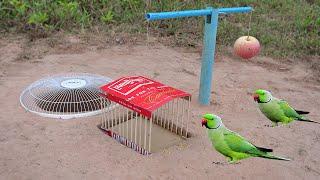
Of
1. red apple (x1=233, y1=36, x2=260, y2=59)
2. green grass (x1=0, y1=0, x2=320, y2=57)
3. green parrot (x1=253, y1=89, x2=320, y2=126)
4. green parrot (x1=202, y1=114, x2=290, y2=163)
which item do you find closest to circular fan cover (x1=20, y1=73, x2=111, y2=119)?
red apple (x1=233, y1=36, x2=260, y2=59)

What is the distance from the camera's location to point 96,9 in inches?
284

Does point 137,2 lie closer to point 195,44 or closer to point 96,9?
point 96,9

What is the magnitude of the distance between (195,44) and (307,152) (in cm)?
301

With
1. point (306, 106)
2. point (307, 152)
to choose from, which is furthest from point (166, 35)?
point (307, 152)

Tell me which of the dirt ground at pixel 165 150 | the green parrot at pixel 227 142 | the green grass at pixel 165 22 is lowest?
the dirt ground at pixel 165 150

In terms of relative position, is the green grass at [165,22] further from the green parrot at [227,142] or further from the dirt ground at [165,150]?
the green parrot at [227,142]

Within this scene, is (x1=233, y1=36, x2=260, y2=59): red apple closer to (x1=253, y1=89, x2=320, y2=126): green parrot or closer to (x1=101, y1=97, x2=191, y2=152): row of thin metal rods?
(x1=101, y1=97, x2=191, y2=152): row of thin metal rods

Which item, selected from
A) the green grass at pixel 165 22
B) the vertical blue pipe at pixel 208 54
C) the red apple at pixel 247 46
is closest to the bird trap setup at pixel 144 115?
the vertical blue pipe at pixel 208 54

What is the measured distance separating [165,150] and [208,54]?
1125 mm

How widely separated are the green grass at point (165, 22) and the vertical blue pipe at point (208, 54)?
2.11 metres

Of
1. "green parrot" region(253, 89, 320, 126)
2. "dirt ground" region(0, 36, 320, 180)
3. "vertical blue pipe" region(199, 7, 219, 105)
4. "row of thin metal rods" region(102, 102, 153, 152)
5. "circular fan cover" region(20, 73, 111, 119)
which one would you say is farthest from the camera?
"circular fan cover" region(20, 73, 111, 119)

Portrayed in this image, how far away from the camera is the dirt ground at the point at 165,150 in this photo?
3.44 metres

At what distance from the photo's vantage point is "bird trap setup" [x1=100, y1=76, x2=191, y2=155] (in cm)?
323

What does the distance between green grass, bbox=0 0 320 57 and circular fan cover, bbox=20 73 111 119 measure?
2296 millimetres
